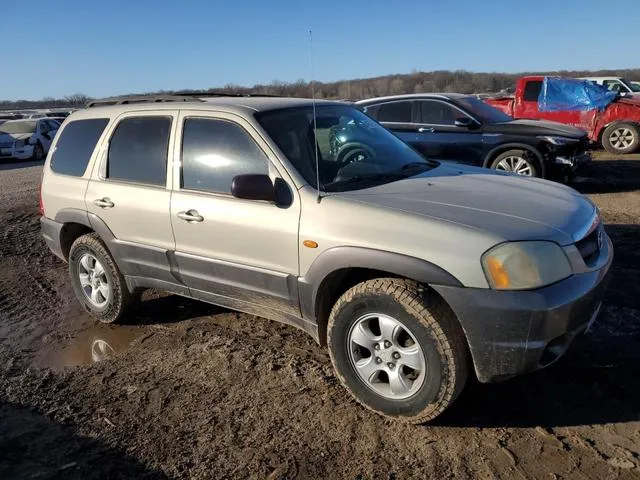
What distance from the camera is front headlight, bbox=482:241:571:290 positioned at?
271 centimetres

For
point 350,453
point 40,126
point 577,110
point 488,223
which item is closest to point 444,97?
point 577,110

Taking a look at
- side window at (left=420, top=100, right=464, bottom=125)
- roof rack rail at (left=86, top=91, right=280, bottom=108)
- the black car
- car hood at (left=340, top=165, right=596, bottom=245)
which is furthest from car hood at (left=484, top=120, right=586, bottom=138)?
roof rack rail at (left=86, top=91, right=280, bottom=108)

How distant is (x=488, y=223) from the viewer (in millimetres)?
2852

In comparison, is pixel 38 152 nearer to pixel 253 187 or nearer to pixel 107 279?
pixel 107 279

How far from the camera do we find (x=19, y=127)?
20.8 m

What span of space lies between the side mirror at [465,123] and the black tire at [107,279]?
6.09m

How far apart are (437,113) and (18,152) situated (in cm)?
1709

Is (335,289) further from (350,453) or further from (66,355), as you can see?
(66,355)

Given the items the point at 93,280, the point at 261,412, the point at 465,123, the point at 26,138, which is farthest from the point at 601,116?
the point at 26,138

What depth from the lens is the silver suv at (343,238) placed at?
9.09ft

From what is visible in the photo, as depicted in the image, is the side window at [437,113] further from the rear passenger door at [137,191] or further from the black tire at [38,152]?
the black tire at [38,152]

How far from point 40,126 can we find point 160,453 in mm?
21076

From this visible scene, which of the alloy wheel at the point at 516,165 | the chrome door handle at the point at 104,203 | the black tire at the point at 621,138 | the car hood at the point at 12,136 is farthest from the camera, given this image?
the car hood at the point at 12,136

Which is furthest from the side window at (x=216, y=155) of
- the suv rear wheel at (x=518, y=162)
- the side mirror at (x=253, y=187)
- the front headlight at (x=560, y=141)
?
the front headlight at (x=560, y=141)
